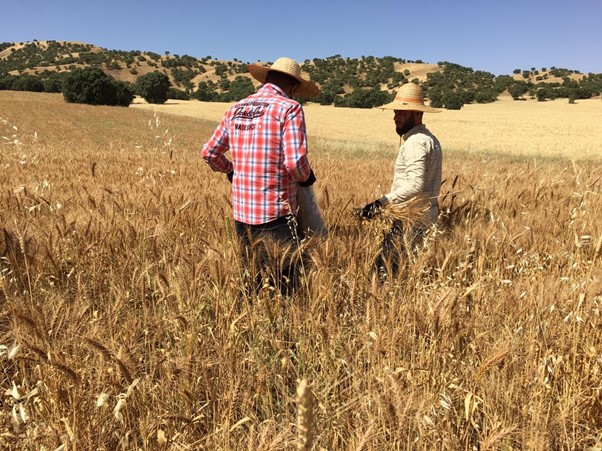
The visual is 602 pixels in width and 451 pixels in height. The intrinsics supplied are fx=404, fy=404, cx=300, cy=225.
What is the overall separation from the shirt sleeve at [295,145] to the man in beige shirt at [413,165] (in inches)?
27.9

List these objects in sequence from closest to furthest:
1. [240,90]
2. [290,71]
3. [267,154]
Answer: [267,154], [290,71], [240,90]

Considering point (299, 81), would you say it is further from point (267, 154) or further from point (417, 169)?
point (417, 169)

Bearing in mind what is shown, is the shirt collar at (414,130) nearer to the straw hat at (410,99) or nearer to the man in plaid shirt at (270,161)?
the straw hat at (410,99)

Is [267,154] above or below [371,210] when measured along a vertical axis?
above

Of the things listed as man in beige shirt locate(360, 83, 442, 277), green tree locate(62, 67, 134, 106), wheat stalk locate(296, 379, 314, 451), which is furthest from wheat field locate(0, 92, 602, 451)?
green tree locate(62, 67, 134, 106)

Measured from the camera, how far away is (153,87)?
70.6m

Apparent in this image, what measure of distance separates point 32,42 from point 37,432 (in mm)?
216960

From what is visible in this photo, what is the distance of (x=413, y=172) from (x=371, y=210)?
46 centimetres

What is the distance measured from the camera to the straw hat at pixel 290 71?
2.46 meters

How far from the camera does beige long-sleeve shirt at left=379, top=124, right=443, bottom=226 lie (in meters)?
2.89

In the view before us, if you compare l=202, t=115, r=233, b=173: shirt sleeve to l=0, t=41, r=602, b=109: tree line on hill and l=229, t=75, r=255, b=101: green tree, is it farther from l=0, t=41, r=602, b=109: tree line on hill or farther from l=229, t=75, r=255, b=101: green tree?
l=229, t=75, r=255, b=101: green tree

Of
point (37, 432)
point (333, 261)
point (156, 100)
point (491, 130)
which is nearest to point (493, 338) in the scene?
point (333, 261)

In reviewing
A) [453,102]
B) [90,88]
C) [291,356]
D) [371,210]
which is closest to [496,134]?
[453,102]

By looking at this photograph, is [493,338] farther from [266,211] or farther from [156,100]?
[156,100]
